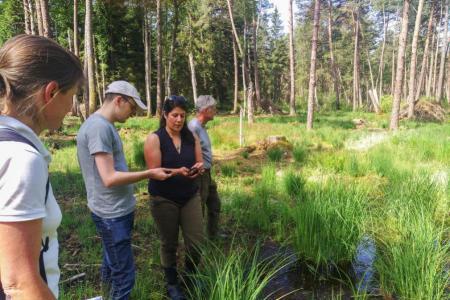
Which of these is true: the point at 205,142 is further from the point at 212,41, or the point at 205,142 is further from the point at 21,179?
the point at 212,41

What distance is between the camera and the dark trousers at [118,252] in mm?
2719

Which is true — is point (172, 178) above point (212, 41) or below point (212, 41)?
below

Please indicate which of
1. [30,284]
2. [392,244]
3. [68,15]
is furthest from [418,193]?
[68,15]

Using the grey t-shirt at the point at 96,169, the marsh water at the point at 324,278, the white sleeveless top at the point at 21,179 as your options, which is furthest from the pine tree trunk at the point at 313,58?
the white sleeveless top at the point at 21,179

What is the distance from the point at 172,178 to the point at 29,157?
85.1 inches

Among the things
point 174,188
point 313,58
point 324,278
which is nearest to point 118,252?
point 174,188

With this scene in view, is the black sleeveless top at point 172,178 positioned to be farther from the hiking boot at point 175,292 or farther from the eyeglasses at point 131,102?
the hiking boot at point 175,292

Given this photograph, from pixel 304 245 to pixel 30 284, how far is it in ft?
10.2

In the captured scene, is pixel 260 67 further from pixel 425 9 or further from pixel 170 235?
pixel 170 235

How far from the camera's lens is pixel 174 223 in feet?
10.7

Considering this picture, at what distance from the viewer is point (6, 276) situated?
1018 millimetres

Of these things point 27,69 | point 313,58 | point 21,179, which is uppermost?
point 313,58

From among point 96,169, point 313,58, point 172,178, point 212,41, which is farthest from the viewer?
point 212,41

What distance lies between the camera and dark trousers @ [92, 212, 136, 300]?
8.92 feet
